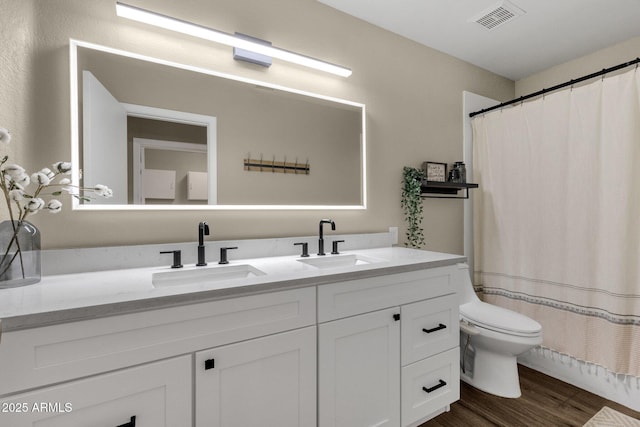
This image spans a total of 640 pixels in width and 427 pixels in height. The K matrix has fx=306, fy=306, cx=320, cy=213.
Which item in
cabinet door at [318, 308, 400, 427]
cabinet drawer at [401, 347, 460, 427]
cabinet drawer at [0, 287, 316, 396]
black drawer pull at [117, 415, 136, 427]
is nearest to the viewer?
cabinet drawer at [0, 287, 316, 396]

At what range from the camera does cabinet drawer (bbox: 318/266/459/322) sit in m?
1.22

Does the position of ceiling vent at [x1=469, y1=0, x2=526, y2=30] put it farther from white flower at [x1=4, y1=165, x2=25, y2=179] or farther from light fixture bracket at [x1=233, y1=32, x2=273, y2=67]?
white flower at [x1=4, y1=165, x2=25, y2=179]

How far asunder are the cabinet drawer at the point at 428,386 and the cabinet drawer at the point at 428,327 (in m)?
0.04

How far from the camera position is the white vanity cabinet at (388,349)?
4.02ft

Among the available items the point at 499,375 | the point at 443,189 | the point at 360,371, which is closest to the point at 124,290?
the point at 360,371

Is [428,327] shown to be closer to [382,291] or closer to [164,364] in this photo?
[382,291]

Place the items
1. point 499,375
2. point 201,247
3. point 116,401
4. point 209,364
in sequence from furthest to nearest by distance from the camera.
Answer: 1. point 499,375
2. point 201,247
3. point 209,364
4. point 116,401

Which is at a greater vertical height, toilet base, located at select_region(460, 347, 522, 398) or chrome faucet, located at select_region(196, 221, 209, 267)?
chrome faucet, located at select_region(196, 221, 209, 267)

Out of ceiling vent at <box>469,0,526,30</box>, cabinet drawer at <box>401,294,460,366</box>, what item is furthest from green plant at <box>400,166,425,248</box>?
ceiling vent at <box>469,0,526,30</box>

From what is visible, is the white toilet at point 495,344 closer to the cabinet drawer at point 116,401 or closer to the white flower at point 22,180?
the cabinet drawer at point 116,401

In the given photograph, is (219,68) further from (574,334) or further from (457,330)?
(574,334)

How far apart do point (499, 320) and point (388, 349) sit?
0.91 metres

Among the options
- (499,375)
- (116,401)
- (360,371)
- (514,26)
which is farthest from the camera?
(514,26)

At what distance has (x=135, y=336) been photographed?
88 cm
